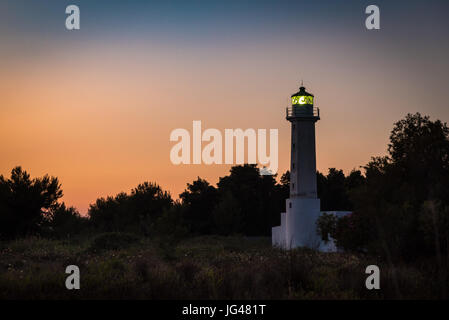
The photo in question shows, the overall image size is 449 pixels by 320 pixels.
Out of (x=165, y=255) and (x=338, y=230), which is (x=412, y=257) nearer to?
(x=338, y=230)

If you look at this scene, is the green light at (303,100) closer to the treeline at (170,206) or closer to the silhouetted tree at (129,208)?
the treeline at (170,206)

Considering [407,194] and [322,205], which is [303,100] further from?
[407,194]

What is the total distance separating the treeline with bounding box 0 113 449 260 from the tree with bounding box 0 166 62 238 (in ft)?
0.21

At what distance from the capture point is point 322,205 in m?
54.3

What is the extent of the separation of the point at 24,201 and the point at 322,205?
28576 mm

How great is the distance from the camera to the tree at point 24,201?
120ft

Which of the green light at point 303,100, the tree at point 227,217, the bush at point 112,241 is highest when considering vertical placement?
the green light at point 303,100

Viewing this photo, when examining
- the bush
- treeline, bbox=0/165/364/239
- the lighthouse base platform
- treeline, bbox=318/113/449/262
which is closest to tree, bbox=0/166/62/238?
treeline, bbox=0/165/364/239

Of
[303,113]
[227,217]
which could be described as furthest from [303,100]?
[227,217]

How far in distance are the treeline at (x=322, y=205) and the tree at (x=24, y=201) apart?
2.5 inches

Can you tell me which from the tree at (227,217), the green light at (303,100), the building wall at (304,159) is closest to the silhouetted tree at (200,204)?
the tree at (227,217)

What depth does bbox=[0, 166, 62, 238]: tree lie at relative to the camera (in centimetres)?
3653

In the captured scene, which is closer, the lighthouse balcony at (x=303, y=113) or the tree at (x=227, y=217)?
the lighthouse balcony at (x=303, y=113)

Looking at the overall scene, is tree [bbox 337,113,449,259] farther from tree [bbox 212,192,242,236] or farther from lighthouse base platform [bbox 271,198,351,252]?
tree [bbox 212,192,242,236]
